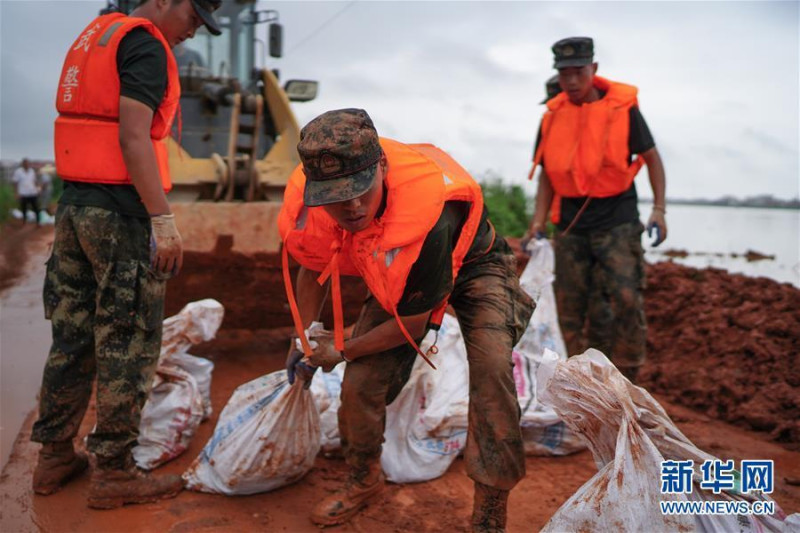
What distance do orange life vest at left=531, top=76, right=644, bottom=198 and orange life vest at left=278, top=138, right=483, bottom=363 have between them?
141cm

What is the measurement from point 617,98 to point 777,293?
91.2 inches

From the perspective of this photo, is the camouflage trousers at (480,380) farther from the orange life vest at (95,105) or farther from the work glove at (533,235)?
the work glove at (533,235)

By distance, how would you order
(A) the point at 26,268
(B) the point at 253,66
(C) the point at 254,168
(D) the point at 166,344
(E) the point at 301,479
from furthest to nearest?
1. (A) the point at 26,268
2. (B) the point at 253,66
3. (C) the point at 254,168
4. (D) the point at 166,344
5. (E) the point at 301,479

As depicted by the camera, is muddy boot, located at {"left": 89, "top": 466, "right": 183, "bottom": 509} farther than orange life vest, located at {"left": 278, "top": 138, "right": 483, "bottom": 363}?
Yes

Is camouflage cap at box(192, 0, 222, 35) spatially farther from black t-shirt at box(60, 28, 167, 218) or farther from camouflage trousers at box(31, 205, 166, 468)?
camouflage trousers at box(31, 205, 166, 468)

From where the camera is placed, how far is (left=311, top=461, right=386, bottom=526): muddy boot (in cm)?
262

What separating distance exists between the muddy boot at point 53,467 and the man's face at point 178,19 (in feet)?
5.69

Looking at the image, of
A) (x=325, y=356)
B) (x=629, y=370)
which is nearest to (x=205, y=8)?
(x=325, y=356)

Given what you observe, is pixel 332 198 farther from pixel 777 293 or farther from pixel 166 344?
pixel 777 293

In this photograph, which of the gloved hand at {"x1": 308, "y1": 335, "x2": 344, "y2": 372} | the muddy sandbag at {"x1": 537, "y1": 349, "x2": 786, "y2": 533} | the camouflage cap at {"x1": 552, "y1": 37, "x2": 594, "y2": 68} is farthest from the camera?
the camouflage cap at {"x1": 552, "y1": 37, "x2": 594, "y2": 68}

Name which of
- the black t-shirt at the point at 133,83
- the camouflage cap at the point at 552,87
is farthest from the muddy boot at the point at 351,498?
the camouflage cap at the point at 552,87

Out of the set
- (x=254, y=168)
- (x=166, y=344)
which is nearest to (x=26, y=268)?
(x=254, y=168)

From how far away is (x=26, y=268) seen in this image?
921 centimetres

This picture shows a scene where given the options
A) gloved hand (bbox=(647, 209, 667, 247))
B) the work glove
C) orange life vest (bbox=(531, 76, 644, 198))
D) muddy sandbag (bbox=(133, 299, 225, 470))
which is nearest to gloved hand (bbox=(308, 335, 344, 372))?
muddy sandbag (bbox=(133, 299, 225, 470))
